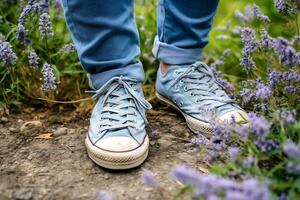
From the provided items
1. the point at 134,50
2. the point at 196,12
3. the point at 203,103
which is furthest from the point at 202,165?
the point at 196,12

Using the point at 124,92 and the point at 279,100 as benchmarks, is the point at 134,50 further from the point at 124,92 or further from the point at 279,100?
the point at 279,100

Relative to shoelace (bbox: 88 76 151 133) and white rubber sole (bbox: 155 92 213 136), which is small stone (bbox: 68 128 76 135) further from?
white rubber sole (bbox: 155 92 213 136)

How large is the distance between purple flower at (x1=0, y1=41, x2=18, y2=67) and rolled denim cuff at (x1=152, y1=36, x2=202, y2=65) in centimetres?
53

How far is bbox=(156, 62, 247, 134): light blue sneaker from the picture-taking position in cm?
172

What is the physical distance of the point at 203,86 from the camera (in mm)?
1842

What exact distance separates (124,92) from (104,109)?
3.5 inches

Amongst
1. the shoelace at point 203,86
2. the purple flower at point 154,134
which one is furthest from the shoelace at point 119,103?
the shoelace at point 203,86

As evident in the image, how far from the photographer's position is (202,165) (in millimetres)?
1593

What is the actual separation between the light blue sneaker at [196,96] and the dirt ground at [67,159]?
0.08m

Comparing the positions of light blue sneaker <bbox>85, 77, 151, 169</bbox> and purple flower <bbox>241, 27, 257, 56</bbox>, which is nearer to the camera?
light blue sneaker <bbox>85, 77, 151, 169</bbox>

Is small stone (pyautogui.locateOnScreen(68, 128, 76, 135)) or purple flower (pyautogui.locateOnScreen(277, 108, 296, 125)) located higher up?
purple flower (pyautogui.locateOnScreen(277, 108, 296, 125))

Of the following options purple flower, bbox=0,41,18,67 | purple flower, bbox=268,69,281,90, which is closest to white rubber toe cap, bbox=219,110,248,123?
purple flower, bbox=268,69,281,90

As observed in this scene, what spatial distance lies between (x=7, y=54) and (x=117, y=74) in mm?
439

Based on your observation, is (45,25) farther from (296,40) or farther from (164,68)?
(296,40)
